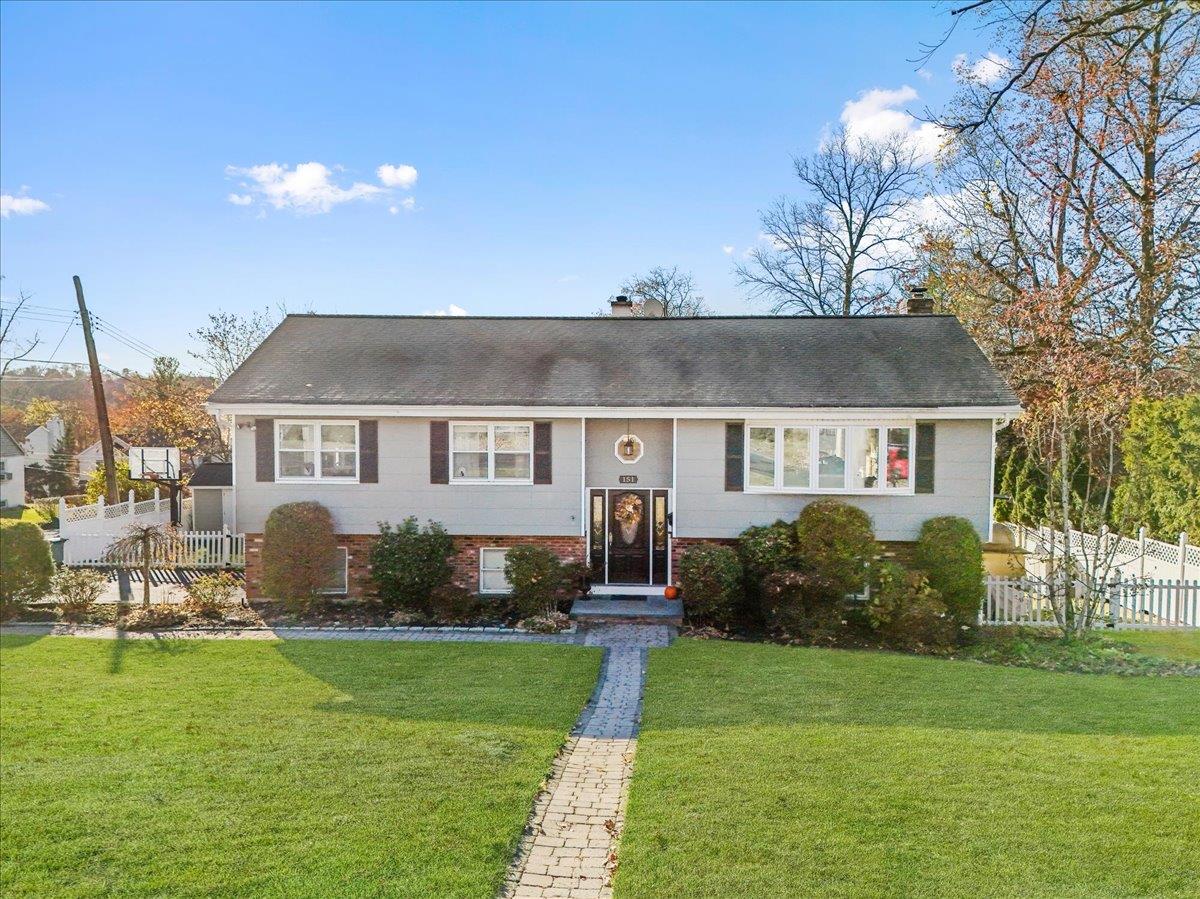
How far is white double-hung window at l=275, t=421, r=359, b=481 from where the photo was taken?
46.8 ft

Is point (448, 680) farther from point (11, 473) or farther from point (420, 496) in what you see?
point (11, 473)

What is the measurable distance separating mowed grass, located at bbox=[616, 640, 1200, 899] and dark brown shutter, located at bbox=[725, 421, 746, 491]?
4989 millimetres

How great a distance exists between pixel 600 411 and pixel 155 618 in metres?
8.44

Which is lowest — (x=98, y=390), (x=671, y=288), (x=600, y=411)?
(x=600, y=411)

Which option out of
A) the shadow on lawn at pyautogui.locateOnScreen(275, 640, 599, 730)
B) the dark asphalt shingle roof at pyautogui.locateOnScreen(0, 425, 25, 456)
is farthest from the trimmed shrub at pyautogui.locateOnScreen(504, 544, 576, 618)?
the dark asphalt shingle roof at pyautogui.locateOnScreen(0, 425, 25, 456)

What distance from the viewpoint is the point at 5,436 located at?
36.5m

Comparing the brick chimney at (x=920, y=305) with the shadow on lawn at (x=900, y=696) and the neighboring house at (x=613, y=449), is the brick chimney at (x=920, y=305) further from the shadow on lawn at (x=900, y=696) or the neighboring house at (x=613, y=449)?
the shadow on lawn at (x=900, y=696)

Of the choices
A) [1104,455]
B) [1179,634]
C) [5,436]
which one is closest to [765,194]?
[1104,455]

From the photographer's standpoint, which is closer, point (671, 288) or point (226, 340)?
point (226, 340)

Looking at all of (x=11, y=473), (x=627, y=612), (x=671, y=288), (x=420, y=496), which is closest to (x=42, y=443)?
(x=11, y=473)

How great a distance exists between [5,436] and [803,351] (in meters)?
39.6

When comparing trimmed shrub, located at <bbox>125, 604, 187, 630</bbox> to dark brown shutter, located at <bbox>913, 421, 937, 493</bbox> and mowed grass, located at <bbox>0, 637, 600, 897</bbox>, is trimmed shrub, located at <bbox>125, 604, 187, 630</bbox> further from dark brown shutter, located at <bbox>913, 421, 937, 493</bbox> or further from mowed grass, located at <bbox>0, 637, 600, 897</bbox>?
dark brown shutter, located at <bbox>913, 421, 937, 493</bbox>

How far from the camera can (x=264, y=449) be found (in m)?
14.2

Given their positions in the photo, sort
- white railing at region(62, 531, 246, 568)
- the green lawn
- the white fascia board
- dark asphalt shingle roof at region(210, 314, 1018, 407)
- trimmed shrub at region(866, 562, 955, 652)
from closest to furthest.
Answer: the green lawn
trimmed shrub at region(866, 562, 955, 652)
the white fascia board
dark asphalt shingle roof at region(210, 314, 1018, 407)
white railing at region(62, 531, 246, 568)
